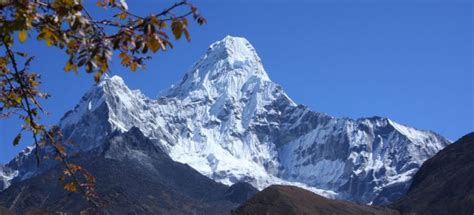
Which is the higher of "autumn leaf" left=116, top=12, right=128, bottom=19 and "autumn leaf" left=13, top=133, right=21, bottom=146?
"autumn leaf" left=116, top=12, right=128, bottom=19

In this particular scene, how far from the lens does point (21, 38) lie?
7.12 m

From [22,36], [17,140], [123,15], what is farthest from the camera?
[17,140]

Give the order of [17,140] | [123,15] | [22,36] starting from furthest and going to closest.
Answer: [17,140]
[123,15]
[22,36]

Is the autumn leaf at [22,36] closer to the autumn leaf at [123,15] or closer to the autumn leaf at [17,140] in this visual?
the autumn leaf at [123,15]

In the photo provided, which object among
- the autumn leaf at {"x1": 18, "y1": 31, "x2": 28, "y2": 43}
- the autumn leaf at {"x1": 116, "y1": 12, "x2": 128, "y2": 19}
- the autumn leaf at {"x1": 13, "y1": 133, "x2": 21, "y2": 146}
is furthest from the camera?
the autumn leaf at {"x1": 13, "y1": 133, "x2": 21, "y2": 146}

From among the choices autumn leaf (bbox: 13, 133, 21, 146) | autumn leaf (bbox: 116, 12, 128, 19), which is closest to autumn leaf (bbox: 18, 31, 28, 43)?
autumn leaf (bbox: 116, 12, 128, 19)

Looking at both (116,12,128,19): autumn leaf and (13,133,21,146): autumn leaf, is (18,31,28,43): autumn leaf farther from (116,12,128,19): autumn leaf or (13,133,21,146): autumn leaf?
(13,133,21,146): autumn leaf

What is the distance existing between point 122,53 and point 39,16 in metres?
0.97

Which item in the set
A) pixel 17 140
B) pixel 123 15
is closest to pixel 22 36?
pixel 123 15

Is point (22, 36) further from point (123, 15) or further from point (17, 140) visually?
point (17, 140)

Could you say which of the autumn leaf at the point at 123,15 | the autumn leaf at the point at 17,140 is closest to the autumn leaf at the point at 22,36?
the autumn leaf at the point at 123,15

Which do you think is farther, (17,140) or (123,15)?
(17,140)

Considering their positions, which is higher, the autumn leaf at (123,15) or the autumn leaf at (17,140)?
the autumn leaf at (123,15)

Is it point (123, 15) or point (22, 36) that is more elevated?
point (123, 15)
